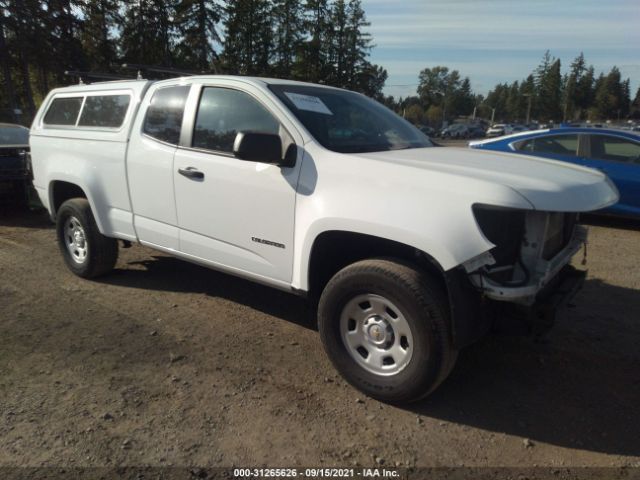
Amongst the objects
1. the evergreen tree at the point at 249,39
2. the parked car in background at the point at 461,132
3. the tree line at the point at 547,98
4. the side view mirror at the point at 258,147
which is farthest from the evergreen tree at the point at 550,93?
the side view mirror at the point at 258,147

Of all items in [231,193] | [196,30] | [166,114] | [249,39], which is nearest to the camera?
[231,193]

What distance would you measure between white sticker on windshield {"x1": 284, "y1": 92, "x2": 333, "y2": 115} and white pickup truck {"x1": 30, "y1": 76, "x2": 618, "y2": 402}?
2cm

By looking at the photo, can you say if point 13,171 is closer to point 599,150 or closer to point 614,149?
point 599,150

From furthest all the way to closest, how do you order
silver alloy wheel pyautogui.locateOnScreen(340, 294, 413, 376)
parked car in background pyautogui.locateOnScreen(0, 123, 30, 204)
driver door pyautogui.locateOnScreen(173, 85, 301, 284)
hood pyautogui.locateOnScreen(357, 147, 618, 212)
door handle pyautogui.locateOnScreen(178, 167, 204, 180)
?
parked car in background pyautogui.locateOnScreen(0, 123, 30, 204), door handle pyautogui.locateOnScreen(178, 167, 204, 180), driver door pyautogui.locateOnScreen(173, 85, 301, 284), silver alloy wheel pyautogui.locateOnScreen(340, 294, 413, 376), hood pyautogui.locateOnScreen(357, 147, 618, 212)

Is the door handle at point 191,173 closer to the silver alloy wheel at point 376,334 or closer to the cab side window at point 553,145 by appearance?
the silver alloy wheel at point 376,334

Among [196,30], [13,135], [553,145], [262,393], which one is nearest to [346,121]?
[262,393]

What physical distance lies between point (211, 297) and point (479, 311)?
275 cm

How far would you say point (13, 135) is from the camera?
28.6 feet

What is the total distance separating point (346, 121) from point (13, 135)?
24.7ft

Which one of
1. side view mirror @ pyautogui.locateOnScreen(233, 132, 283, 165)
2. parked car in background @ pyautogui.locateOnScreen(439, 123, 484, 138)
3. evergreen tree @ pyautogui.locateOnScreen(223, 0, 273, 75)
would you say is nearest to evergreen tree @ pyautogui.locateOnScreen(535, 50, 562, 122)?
parked car in background @ pyautogui.locateOnScreen(439, 123, 484, 138)

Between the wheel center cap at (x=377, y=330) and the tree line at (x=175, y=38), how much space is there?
17201 millimetres

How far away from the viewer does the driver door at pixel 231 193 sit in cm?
339

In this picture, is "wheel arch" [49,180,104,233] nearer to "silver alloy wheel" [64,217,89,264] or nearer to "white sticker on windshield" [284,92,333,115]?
"silver alloy wheel" [64,217,89,264]

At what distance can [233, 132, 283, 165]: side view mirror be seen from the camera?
10.2 feet
